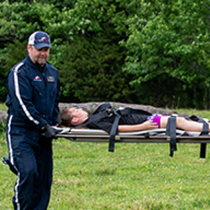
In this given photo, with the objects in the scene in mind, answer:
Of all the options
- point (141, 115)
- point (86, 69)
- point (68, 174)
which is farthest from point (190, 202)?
point (86, 69)

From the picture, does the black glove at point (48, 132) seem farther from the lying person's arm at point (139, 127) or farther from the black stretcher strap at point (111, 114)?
the lying person's arm at point (139, 127)

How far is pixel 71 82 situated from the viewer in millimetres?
20000

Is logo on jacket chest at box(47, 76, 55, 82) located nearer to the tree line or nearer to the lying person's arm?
the lying person's arm

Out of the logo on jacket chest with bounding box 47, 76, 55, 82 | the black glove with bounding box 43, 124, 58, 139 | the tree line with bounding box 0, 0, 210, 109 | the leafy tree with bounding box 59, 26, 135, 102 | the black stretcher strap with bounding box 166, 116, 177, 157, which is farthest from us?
the leafy tree with bounding box 59, 26, 135, 102

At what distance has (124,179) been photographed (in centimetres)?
722

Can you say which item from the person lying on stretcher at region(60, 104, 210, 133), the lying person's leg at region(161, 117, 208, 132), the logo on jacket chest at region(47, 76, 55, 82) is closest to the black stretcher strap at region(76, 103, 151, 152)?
the person lying on stretcher at region(60, 104, 210, 133)

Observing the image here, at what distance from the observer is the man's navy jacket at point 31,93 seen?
427 cm

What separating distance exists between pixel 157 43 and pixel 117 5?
5.08 meters

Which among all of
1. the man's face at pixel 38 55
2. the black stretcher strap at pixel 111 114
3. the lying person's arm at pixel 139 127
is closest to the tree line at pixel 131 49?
the black stretcher strap at pixel 111 114

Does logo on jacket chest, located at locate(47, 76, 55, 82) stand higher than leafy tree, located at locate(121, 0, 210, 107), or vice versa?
leafy tree, located at locate(121, 0, 210, 107)

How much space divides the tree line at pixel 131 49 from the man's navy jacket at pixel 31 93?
13093 mm

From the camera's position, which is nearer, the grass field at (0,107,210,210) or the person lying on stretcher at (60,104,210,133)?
the person lying on stretcher at (60,104,210,133)

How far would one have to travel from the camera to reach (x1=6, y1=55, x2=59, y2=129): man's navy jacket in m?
4.27

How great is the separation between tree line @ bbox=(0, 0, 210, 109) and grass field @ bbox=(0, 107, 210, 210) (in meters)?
8.72
